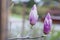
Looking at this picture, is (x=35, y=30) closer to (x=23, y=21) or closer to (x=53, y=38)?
(x=53, y=38)

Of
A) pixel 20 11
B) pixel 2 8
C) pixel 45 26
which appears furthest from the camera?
pixel 20 11

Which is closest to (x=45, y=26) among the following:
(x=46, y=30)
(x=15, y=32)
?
(x=46, y=30)

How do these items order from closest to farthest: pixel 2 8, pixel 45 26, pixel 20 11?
pixel 2 8 < pixel 45 26 < pixel 20 11

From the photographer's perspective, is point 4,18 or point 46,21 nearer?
point 4,18

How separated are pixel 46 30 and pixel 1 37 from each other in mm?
304

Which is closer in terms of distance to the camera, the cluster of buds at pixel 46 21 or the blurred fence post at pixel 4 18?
the blurred fence post at pixel 4 18

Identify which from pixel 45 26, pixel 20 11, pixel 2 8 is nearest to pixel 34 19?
pixel 45 26

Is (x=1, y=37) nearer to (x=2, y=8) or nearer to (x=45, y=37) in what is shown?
(x=2, y=8)

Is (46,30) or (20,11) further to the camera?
(20,11)

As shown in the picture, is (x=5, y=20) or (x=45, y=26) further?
(x=45, y=26)

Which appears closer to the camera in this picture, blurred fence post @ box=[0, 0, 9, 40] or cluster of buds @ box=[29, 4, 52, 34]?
blurred fence post @ box=[0, 0, 9, 40]

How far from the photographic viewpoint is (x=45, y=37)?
547 mm

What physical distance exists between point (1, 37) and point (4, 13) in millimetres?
35

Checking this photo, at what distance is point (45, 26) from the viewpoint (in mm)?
528
